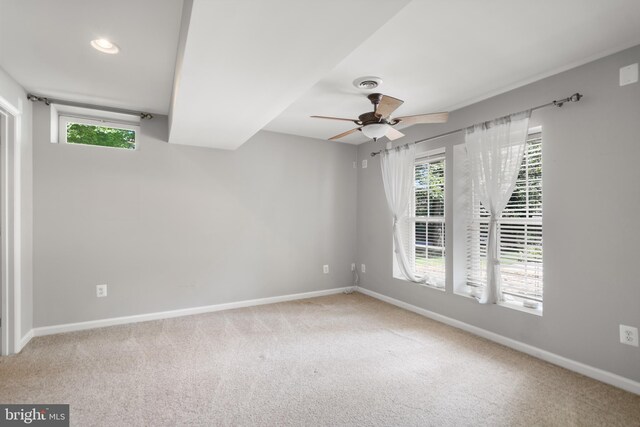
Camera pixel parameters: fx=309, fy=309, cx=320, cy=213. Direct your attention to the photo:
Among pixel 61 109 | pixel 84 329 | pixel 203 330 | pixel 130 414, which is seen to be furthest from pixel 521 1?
pixel 84 329

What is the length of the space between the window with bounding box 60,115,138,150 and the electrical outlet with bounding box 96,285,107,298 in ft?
5.13

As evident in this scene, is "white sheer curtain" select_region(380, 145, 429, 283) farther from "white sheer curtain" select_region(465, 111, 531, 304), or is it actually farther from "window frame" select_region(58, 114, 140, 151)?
"window frame" select_region(58, 114, 140, 151)

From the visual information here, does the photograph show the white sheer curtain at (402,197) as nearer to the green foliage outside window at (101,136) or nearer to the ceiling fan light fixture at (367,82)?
the ceiling fan light fixture at (367,82)

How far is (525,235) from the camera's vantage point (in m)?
2.89

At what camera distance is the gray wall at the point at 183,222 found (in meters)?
3.19

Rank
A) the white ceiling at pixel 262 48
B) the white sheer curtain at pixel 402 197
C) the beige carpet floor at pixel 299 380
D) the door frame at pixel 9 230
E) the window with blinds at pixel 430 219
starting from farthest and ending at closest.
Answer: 1. the white sheer curtain at pixel 402 197
2. the window with blinds at pixel 430 219
3. the door frame at pixel 9 230
4. the beige carpet floor at pixel 299 380
5. the white ceiling at pixel 262 48

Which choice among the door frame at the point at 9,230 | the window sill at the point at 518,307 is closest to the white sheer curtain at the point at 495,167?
the window sill at the point at 518,307

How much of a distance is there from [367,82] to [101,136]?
3.01 metres

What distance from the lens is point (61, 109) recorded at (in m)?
3.26

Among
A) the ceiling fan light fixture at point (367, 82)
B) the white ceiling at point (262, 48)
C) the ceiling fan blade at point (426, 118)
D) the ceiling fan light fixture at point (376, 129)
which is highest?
the ceiling fan light fixture at point (367, 82)

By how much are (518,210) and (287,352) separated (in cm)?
254

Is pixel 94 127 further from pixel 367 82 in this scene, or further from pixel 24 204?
pixel 367 82

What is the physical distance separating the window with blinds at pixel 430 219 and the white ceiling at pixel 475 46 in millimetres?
900

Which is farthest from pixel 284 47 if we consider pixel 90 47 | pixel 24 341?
pixel 24 341
